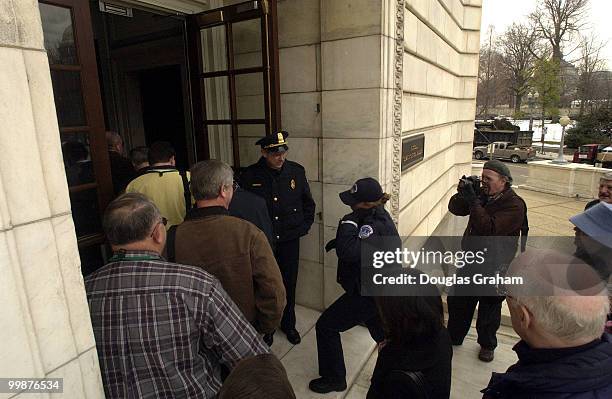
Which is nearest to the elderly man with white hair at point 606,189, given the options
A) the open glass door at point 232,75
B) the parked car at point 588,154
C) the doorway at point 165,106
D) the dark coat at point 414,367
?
the dark coat at point 414,367

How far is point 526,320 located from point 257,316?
4.65 ft

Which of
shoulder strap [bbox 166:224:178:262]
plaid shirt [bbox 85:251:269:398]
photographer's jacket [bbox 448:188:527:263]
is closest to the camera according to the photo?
plaid shirt [bbox 85:251:269:398]

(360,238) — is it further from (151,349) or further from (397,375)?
(151,349)

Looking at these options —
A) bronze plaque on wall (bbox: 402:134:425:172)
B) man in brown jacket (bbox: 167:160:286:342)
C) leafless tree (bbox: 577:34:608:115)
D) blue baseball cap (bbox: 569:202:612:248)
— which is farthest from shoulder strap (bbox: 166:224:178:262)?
leafless tree (bbox: 577:34:608:115)

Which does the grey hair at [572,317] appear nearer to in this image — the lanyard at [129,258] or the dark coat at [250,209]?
the lanyard at [129,258]

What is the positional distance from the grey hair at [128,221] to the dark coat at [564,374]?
4.85 feet

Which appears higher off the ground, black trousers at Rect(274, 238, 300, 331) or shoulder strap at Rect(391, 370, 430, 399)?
shoulder strap at Rect(391, 370, 430, 399)

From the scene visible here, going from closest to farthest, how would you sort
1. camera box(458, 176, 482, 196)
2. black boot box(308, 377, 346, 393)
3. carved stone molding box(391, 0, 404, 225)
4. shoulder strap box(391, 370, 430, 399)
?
shoulder strap box(391, 370, 430, 399)
black boot box(308, 377, 346, 393)
camera box(458, 176, 482, 196)
carved stone molding box(391, 0, 404, 225)

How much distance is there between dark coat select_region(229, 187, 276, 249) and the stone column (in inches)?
51.5

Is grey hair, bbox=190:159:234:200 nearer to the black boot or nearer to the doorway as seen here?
the black boot

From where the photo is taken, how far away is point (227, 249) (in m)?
2.06

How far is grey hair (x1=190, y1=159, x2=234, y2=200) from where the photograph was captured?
213cm

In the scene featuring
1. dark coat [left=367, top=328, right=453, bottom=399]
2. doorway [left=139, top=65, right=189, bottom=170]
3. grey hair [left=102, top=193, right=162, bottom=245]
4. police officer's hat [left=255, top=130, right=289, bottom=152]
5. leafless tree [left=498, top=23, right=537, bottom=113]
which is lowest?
dark coat [left=367, top=328, right=453, bottom=399]

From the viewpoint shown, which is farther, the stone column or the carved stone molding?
the carved stone molding
